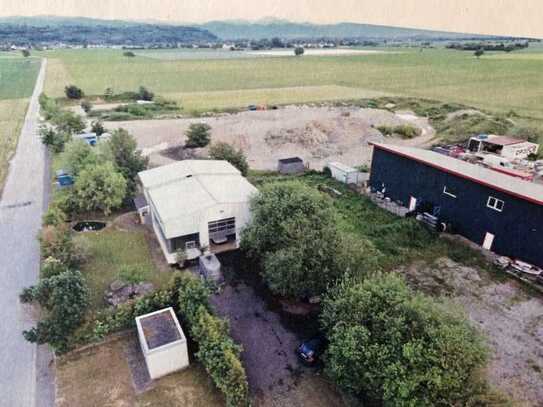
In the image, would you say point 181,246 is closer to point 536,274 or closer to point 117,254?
point 117,254

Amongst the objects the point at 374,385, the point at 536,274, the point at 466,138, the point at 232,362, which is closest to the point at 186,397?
the point at 232,362

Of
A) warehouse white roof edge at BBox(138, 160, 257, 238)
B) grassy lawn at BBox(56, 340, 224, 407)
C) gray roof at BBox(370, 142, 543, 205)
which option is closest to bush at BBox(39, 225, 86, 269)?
warehouse white roof edge at BBox(138, 160, 257, 238)

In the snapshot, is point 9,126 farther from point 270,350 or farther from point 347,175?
point 270,350

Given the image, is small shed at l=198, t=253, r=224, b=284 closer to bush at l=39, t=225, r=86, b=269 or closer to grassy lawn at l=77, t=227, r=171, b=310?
grassy lawn at l=77, t=227, r=171, b=310

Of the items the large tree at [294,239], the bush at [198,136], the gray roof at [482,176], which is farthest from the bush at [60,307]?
the bush at [198,136]

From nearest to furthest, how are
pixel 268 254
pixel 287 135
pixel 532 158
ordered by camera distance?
pixel 268 254
pixel 532 158
pixel 287 135

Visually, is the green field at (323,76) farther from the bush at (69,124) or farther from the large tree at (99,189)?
the large tree at (99,189)

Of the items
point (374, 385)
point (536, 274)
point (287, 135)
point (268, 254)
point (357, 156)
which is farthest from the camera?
point (287, 135)

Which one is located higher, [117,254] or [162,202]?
[162,202]

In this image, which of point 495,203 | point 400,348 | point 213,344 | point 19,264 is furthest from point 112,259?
point 495,203
